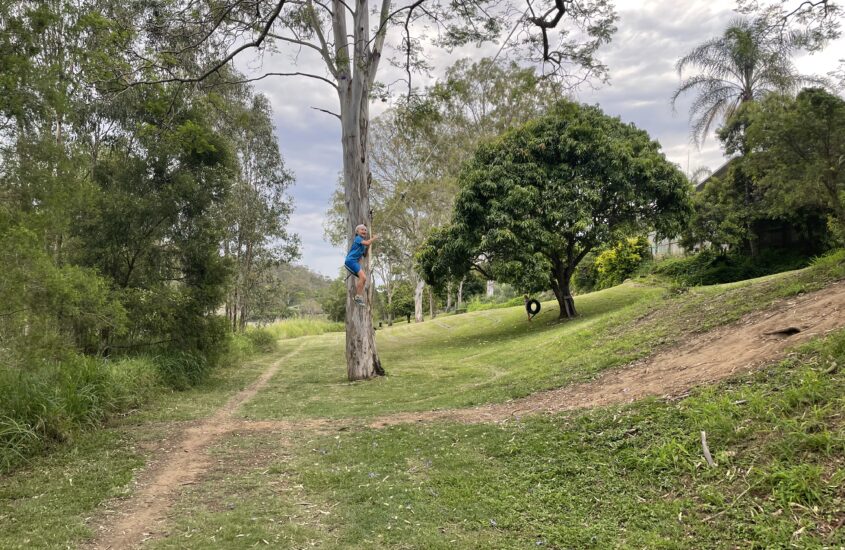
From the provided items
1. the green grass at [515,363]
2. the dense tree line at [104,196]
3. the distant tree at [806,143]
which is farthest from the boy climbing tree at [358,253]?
the distant tree at [806,143]

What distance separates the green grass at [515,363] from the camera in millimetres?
7938

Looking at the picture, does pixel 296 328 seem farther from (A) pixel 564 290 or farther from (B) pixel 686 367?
(B) pixel 686 367

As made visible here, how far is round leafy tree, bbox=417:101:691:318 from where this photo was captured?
15625 millimetres

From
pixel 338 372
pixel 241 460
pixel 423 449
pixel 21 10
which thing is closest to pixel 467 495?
pixel 423 449

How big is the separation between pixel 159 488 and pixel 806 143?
12.6m

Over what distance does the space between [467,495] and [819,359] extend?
11.9ft

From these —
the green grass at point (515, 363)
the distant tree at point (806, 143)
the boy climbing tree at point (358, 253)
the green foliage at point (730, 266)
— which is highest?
the distant tree at point (806, 143)

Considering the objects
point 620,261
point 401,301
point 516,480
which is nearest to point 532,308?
point 620,261

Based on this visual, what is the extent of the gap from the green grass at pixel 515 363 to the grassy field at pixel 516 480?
128 cm

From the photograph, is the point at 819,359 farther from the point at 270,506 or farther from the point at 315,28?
the point at 315,28

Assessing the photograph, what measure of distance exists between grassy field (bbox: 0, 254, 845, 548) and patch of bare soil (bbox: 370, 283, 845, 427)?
0.47 metres

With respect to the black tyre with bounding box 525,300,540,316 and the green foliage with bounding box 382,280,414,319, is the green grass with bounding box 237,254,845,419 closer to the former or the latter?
the black tyre with bounding box 525,300,540,316

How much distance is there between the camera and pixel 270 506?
13.2 feet

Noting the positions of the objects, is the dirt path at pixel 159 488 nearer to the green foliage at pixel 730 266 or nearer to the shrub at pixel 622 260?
the green foliage at pixel 730 266
